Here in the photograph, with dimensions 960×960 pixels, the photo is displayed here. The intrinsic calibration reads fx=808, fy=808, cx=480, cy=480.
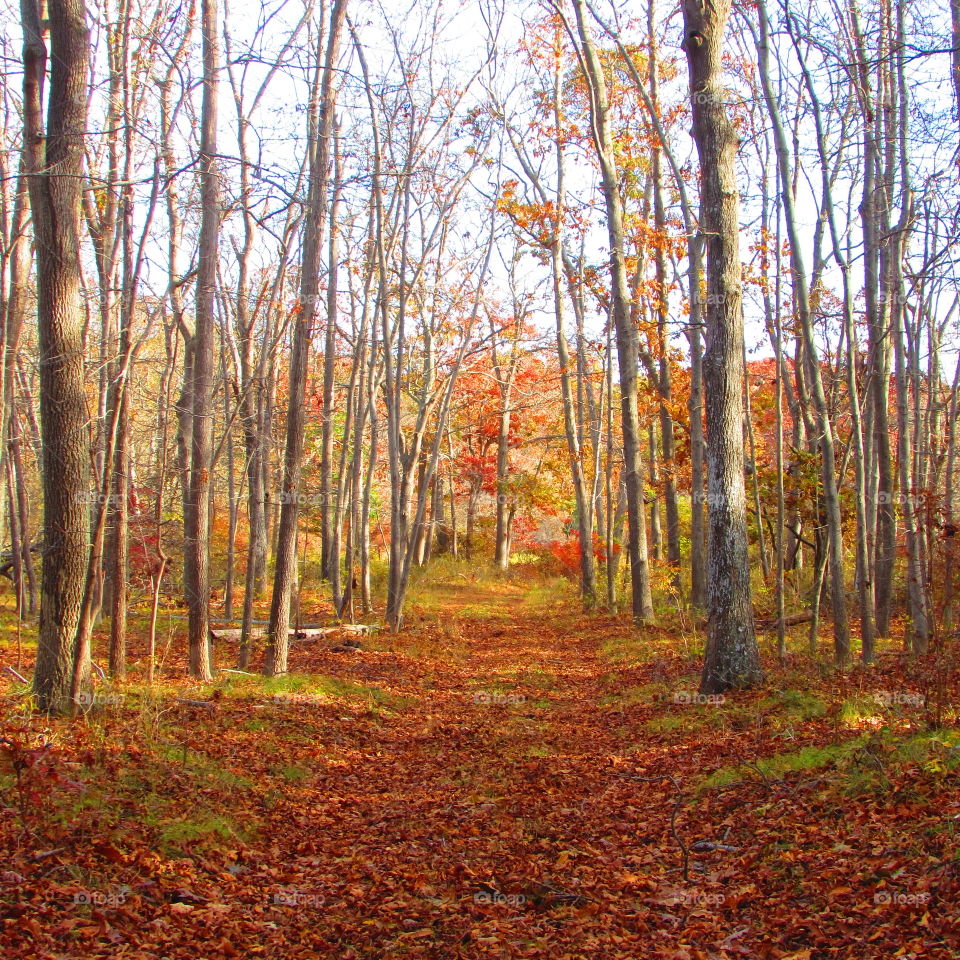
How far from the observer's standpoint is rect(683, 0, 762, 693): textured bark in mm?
8719

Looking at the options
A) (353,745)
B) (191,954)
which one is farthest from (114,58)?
(191,954)

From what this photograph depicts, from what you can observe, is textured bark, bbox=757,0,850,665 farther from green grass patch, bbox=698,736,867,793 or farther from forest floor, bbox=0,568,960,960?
green grass patch, bbox=698,736,867,793

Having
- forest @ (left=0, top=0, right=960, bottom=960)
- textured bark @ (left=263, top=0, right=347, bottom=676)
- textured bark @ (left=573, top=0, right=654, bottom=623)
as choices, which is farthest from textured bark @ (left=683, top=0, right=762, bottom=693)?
textured bark @ (left=573, top=0, right=654, bottom=623)

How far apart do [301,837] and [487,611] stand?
14881mm

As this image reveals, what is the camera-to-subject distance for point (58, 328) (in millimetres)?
7227

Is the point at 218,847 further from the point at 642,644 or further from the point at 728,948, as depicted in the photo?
the point at 642,644

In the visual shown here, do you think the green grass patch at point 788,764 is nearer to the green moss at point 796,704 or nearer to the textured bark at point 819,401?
the green moss at point 796,704

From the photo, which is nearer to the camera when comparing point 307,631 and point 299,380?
point 299,380

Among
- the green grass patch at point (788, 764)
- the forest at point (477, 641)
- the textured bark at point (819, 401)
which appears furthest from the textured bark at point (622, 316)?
the green grass patch at point (788, 764)

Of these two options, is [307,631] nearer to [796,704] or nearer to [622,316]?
[622,316]

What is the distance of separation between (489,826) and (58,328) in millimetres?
5610

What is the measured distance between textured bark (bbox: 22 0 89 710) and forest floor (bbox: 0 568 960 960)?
72 centimetres

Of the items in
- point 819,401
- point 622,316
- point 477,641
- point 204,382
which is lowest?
point 477,641

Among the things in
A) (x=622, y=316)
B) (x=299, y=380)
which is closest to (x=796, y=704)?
(x=299, y=380)
